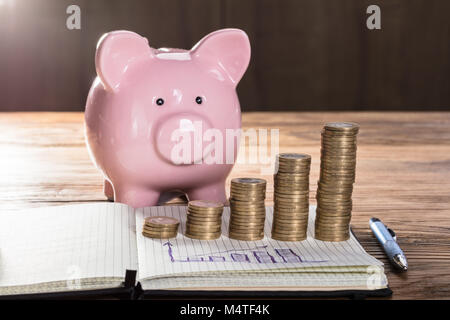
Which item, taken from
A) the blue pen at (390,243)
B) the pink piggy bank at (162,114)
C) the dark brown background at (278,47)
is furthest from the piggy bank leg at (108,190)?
the dark brown background at (278,47)

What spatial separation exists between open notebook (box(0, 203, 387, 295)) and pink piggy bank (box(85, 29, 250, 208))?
0.16 meters

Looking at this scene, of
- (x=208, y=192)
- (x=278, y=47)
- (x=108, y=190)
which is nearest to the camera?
(x=208, y=192)

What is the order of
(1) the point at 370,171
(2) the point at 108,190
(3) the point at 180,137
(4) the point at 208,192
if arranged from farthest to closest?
(1) the point at 370,171
(2) the point at 108,190
(4) the point at 208,192
(3) the point at 180,137

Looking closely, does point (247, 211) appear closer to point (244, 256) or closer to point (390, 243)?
point (244, 256)

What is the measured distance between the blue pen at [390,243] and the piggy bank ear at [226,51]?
408 millimetres

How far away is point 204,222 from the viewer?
3.69ft

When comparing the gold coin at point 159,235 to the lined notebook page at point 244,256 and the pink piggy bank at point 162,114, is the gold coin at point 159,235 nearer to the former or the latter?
the lined notebook page at point 244,256

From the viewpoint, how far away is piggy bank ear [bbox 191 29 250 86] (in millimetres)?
1371

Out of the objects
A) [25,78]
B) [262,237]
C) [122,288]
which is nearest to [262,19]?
[25,78]

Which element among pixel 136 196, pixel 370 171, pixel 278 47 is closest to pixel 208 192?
pixel 136 196

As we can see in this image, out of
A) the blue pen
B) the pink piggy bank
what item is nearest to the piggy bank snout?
the pink piggy bank

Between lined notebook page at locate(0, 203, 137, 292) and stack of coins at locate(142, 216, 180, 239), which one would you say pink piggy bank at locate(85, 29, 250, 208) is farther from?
stack of coins at locate(142, 216, 180, 239)

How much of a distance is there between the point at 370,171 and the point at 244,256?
2.94 ft

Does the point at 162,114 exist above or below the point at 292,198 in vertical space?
above
